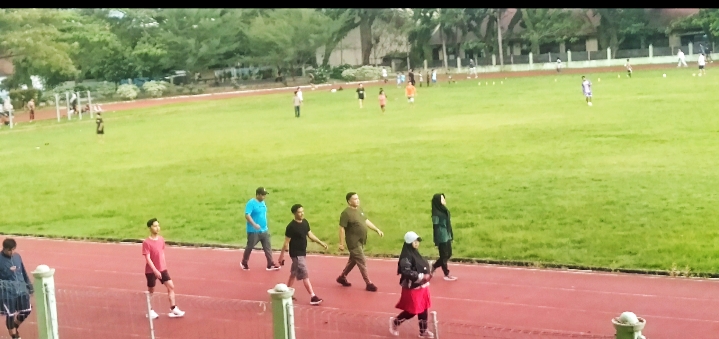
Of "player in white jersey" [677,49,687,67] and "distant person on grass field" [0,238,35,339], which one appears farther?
"player in white jersey" [677,49,687,67]

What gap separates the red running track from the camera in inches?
397

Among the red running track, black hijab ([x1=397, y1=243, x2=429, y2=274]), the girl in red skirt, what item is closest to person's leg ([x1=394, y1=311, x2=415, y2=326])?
the girl in red skirt

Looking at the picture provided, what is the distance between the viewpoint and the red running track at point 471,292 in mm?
10094

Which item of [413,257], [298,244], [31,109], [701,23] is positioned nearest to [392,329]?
[413,257]

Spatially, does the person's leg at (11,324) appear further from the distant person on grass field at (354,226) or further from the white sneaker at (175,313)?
the distant person on grass field at (354,226)

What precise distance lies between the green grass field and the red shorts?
5.20 meters

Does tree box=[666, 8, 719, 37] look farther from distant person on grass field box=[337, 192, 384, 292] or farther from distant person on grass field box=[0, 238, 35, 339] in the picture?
distant person on grass field box=[0, 238, 35, 339]

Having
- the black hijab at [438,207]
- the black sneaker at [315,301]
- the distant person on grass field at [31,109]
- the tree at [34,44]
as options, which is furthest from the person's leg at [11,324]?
the distant person on grass field at [31,109]

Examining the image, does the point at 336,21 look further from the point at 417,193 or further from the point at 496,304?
the point at 496,304

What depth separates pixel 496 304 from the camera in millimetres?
10906

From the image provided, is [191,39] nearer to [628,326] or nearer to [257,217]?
[257,217]

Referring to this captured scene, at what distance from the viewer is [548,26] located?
52812 millimetres

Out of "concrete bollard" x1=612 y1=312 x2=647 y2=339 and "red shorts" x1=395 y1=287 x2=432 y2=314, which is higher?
"concrete bollard" x1=612 y1=312 x2=647 y2=339

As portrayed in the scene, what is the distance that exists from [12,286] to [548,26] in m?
47.6
